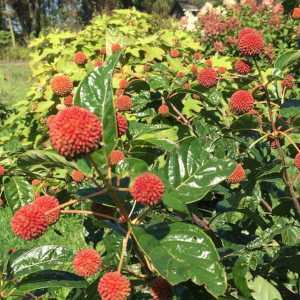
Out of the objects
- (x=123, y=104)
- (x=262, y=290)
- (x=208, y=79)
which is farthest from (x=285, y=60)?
(x=262, y=290)

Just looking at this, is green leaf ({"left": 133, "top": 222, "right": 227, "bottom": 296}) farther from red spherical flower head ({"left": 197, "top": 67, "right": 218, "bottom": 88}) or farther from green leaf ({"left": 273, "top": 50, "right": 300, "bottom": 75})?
red spherical flower head ({"left": 197, "top": 67, "right": 218, "bottom": 88})

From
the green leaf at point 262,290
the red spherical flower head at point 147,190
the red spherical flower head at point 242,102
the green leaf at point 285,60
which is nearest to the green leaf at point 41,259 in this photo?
the red spherical flower head at point 147,190

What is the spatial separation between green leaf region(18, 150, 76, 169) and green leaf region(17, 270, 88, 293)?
27 cm

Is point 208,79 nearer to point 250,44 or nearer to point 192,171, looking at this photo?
point 250,44

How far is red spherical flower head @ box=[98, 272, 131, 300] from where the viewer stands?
115cm

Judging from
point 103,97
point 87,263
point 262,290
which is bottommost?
point 262,290

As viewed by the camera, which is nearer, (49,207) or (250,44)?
(49,207)

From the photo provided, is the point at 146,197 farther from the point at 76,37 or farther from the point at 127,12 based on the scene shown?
the point at 127,12

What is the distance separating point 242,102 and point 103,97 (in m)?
0.70

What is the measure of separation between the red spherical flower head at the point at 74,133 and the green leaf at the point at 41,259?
21.5 inches

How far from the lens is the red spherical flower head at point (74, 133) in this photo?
3.21 ft

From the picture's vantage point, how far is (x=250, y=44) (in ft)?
5.83

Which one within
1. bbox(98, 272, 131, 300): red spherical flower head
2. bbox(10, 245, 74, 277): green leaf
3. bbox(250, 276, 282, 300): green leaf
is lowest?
bbox(250, 276, 282, 300): green leaf

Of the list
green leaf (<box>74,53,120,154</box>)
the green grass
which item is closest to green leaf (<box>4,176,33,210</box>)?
green leaf (<box>74,53,120,154</box>)
